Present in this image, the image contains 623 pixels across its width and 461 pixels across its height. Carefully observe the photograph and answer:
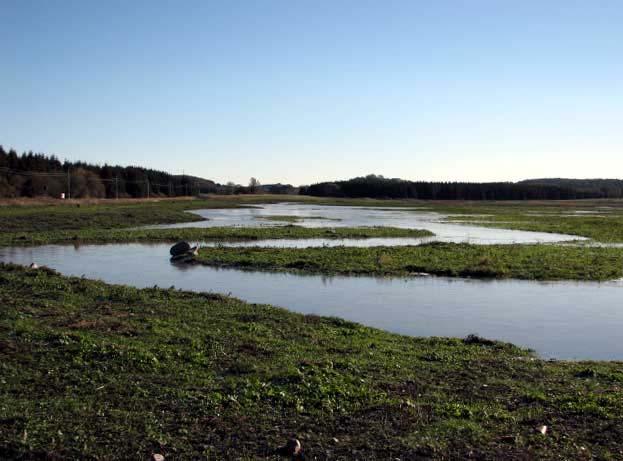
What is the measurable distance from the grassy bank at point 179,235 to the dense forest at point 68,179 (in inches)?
2162

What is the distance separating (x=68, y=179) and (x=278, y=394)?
10204 centimetres

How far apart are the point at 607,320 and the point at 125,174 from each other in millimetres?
141668

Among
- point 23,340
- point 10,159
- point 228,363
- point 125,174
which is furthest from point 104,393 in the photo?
point 125,174

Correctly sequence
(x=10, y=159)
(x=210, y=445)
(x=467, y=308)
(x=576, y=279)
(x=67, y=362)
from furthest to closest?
(x=10, y=159), (x=576, y=279), (x=467, y=308), (x=67, y=362), (x=210, y=445)

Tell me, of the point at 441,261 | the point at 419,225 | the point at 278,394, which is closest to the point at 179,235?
the point at 441,261

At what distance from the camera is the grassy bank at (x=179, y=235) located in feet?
129

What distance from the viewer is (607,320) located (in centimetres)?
1692

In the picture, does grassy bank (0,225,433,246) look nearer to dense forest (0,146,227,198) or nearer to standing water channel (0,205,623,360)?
standing water channel (0,205,623,360)

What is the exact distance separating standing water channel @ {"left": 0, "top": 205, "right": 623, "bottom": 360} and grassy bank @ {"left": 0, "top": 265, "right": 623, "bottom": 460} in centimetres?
211

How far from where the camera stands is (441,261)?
94.6ft

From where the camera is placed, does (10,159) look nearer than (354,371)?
No

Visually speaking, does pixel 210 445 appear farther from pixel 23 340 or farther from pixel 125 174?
pixel 125 174

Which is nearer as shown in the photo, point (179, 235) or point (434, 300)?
point (434, 300)

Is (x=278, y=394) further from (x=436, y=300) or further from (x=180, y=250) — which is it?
(x=180, y=250)
